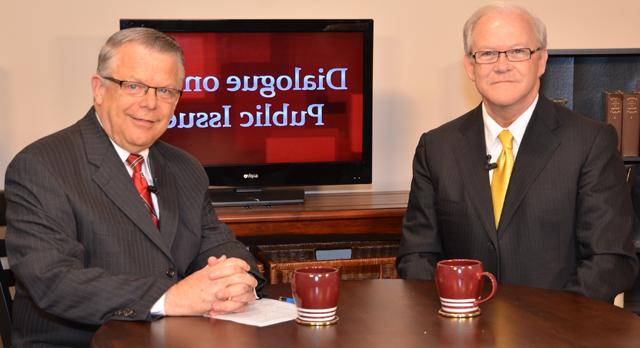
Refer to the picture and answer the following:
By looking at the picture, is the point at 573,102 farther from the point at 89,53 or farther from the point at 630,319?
the point at 630,319

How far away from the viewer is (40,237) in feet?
7.35

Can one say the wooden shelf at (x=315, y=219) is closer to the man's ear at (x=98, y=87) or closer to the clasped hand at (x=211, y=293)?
the man's ear at (x=98, y=87)

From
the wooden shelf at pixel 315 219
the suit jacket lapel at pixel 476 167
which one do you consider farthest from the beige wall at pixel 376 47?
the suit jacket lapel at pixel 476 167

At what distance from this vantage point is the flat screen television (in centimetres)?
413

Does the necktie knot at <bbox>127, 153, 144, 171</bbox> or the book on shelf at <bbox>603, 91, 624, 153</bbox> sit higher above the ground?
the book on shelf at <bbox>603, 91, 624, 153</bbox>

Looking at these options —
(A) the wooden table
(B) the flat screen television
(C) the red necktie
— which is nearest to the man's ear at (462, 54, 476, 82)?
(A) the wooden table

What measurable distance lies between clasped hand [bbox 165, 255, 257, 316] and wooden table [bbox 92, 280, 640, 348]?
31 mm

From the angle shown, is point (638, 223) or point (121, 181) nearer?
point (121, 181)

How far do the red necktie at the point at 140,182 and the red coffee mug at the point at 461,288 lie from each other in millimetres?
803

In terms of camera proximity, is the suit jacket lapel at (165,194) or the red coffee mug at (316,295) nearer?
the red coffee mug at (316,295)

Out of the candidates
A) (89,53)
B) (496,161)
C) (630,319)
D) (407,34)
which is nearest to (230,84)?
(89,53)

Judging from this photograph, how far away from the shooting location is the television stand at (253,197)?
13.4 feet

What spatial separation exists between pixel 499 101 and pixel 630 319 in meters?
0.93

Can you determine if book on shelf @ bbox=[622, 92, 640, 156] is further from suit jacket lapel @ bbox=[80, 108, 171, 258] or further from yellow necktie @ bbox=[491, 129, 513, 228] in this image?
suit jacket lapel @ bbox=[80, 108, 171, 258]
